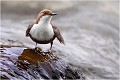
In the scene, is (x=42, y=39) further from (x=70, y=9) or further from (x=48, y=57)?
(x=70, y=9)

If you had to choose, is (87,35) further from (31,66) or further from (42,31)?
(31,66)

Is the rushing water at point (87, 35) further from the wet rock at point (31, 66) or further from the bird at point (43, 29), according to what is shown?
the bird at point (43, 29)

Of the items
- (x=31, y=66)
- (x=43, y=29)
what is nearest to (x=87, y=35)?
(x=43, y=29)

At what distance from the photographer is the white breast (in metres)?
6.75

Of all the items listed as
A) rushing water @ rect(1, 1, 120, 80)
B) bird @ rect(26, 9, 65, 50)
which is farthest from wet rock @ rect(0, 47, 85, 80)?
rushing water @ rect(1, 1, 120, 80)

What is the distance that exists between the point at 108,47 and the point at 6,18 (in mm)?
3765

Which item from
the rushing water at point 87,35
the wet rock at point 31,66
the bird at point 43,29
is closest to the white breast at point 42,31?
the bird at point 43,29

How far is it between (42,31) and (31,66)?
2.03 feet

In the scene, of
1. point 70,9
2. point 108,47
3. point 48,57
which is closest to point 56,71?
point 48,57

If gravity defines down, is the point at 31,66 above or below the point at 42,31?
below

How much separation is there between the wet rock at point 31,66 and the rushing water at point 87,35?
6.07ft

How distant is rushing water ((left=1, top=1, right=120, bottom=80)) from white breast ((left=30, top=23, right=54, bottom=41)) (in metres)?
2.29

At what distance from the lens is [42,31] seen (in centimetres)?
673

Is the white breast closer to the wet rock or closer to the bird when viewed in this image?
the bird
